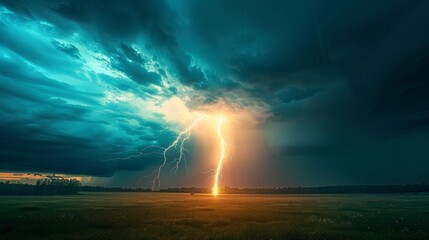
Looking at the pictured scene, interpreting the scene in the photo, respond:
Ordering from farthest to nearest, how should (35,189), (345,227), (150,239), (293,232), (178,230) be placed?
(35,189) < (345,227) < (178,230) < (293,232) < (150,239)

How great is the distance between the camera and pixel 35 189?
7175 inches

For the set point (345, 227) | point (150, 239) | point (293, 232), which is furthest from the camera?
point (345, 227)

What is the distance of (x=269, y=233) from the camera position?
28.4m

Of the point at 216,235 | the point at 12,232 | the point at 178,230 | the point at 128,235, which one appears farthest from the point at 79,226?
the point at 216,235

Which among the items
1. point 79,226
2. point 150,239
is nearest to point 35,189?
point 79,226

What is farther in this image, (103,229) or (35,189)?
(35,189)

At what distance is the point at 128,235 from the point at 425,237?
1082 inches

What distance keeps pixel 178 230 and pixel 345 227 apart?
19302mm

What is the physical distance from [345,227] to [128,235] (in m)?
24.2

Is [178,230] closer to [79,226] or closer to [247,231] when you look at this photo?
[247,231]

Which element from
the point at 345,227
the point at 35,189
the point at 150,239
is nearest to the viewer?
the point at 150,239

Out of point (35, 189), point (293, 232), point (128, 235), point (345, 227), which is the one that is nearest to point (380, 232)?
point (345, 227)

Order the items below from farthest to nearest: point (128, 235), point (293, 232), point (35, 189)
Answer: point (35, 189)
point (293, 232)
point (128, 235)

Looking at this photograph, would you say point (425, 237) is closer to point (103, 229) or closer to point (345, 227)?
point (345, 227)
